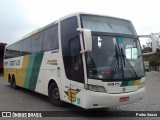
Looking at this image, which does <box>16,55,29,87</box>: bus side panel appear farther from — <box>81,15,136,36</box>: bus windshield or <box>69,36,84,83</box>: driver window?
<box>81,15,136,36</box>: bus windshield

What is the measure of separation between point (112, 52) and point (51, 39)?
10.2 feet

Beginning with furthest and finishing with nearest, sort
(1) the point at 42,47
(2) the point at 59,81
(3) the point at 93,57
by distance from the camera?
(1) the point at 42,47
(2) the point at 59,81
(3) the point at 93,57

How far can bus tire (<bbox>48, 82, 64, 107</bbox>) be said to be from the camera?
957 cm

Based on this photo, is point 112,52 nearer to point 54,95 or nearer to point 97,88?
point 97,88

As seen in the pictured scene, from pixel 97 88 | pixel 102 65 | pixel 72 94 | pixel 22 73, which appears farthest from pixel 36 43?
pixel 97 88

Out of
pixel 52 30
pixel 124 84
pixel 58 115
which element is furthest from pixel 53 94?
pixel 124 84

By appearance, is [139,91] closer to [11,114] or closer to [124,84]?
[124,84]

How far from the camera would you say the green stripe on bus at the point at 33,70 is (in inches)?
448

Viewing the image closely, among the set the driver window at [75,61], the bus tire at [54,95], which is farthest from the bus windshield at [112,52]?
the bus tire at [54,95]

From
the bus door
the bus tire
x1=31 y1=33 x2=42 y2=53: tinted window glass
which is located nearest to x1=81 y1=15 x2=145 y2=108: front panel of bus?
the bus door

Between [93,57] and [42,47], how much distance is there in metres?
3.96

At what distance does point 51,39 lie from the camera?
1007cm

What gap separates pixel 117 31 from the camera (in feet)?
27.2

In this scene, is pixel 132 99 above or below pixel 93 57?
below
